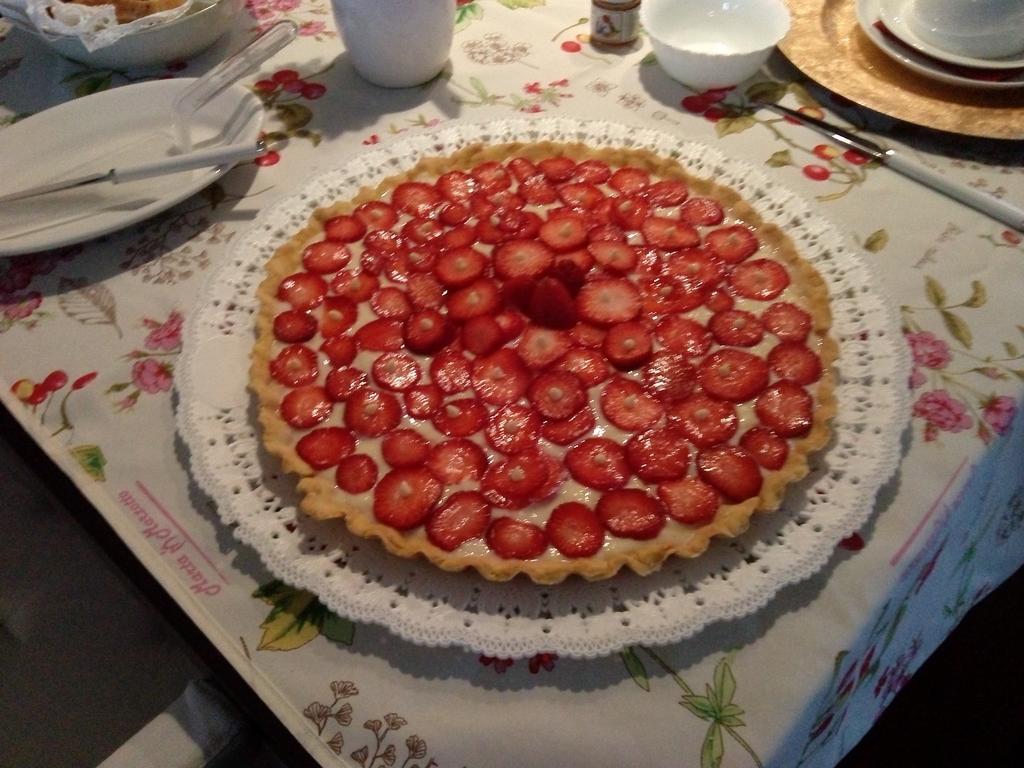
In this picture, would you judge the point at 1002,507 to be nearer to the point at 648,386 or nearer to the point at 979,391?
the point at 979,391

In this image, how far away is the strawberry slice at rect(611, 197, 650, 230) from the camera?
0.98 m

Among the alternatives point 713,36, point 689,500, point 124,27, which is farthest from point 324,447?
point 713,36

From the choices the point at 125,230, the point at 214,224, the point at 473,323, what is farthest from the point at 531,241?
the point at 125,230

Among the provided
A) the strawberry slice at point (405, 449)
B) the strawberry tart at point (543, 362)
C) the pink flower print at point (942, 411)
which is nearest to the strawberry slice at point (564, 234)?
the strawberry tart at point (543, 362)

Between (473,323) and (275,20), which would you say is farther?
(275,20)

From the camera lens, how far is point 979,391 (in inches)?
32.3

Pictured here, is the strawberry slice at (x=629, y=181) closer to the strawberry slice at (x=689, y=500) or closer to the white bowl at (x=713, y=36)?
the white bowl at (x=713, y=36)

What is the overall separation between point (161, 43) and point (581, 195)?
2.45ft

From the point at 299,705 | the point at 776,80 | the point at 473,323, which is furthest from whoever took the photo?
the point at 776,80

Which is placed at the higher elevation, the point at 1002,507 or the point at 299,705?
the point at 299,705

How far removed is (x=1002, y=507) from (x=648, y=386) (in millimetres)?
454

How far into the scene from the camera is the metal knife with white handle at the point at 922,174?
3.21 ft

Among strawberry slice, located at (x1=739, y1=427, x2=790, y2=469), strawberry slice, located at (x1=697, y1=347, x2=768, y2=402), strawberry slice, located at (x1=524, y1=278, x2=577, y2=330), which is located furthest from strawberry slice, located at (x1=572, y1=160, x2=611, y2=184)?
strawberry slice, located at (x1=739, y1=427, x2=790, y2=469)

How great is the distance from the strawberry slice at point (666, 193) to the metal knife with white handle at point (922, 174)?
11.0 inches
